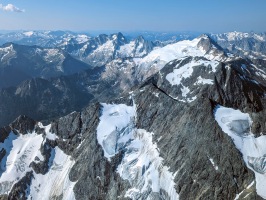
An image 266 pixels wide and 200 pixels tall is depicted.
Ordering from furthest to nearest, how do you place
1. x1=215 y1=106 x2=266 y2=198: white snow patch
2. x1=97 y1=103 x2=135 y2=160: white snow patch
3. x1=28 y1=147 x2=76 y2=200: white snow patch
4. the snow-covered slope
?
the snow-covered slope, x1=97 y1=103 x2=135 y2=160: white snow patch, x1=28 y1=147 x2=76 y2=200: white snow patch, x1=215 y1=106 x2=266 y2=198: white snow patch

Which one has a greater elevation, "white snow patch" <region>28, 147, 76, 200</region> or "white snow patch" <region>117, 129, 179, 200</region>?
"white snow patch" <region>117, 129, 179, 200</region>

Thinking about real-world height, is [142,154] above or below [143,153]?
below

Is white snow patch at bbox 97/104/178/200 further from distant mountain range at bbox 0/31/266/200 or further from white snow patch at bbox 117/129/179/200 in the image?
distant mountain range at bbox 0/31/266/200

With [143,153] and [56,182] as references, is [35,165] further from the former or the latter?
[143,153]

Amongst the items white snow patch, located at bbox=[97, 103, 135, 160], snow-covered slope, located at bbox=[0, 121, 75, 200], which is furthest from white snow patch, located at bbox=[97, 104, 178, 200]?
snow-covered slope, located at bbox=[0, 121, 75, 200]

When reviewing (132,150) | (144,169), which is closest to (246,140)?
(144,169)

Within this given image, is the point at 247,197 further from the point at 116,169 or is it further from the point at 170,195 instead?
the point at 116,169
